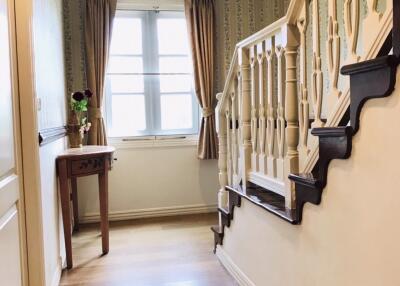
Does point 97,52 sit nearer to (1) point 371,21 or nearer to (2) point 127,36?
(2) point 127,36

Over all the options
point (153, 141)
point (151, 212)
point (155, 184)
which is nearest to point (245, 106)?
point (153, 141)

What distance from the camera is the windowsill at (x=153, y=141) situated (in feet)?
13.5

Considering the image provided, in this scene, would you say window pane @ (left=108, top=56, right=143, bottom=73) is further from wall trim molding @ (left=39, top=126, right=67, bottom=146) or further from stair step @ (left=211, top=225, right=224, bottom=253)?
→ stair step @ (left=211, top=225, right=224, bottom=253)

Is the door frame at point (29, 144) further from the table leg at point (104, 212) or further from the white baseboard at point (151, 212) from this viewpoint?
the white baseboard at point (151, 212)

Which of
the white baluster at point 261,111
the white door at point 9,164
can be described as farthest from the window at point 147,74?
the white door at point 9,164

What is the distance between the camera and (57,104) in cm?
302

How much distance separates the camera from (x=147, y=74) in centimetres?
419

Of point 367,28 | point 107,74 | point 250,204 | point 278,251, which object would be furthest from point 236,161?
point 107,74

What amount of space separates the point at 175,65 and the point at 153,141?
0.86m

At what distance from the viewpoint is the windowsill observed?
411 centimetres

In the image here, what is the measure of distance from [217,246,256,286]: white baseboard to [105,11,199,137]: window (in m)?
1.75

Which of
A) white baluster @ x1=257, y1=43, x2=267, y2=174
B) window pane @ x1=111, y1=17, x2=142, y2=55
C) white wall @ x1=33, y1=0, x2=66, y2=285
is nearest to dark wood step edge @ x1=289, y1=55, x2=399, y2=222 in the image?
white baluster @ x1=257, y1=43, x2=267, y2=174

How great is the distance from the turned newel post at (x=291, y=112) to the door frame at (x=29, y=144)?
1.24m

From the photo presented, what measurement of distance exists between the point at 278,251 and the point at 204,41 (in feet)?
8.81
